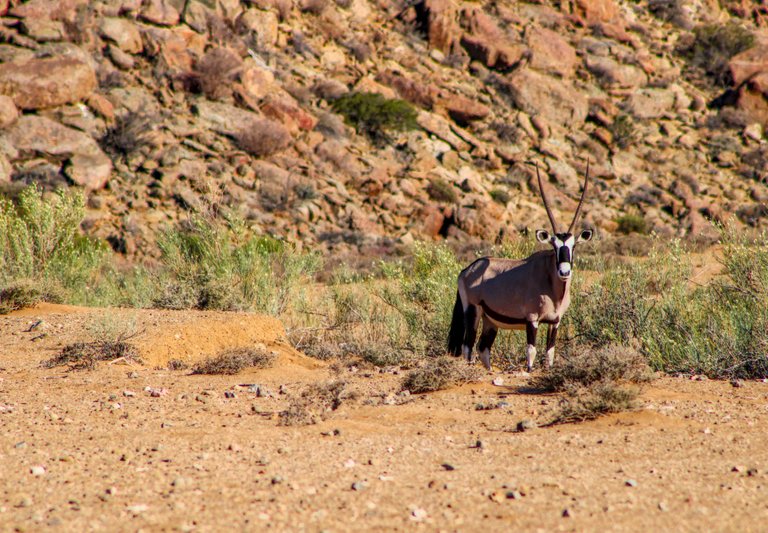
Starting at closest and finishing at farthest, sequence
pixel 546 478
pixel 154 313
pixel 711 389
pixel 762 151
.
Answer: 1. pixel 546 478
2. pixel 711 389
3. pixel 154 313
4. pixel 762 151

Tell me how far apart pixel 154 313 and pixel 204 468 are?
724cm

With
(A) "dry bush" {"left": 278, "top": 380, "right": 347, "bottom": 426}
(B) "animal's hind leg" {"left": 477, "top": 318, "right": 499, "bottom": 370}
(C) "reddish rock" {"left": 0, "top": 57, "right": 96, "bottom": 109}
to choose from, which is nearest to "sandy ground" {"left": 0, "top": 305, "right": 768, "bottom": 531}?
(A) "dry bush" {"left": 278, "top": 380, "right": 347, "bottom": 426}


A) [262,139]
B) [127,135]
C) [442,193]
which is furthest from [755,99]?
[127,135]

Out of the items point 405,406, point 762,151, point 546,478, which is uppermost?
point 762,151

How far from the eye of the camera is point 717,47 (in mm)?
47156

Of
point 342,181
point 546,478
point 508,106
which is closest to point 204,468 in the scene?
point 546,478

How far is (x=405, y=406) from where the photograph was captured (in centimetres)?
744

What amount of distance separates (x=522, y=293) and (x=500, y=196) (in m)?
23.3

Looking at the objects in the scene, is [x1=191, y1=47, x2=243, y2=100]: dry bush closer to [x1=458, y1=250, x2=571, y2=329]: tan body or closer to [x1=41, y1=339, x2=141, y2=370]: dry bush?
[x1=41, y1=339, x2=141, y2=370]: dry bush

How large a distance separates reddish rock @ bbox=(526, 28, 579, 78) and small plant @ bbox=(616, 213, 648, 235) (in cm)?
1295

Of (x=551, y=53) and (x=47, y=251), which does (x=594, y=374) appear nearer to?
(x=47, y=251)

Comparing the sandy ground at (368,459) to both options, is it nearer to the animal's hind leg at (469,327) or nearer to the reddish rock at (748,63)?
the animal's hind leg at (469,327)

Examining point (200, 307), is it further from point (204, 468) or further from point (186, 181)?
point (186, 181)

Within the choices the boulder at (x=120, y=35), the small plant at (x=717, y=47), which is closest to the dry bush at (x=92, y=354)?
the boulder at (x=120, y=35)
